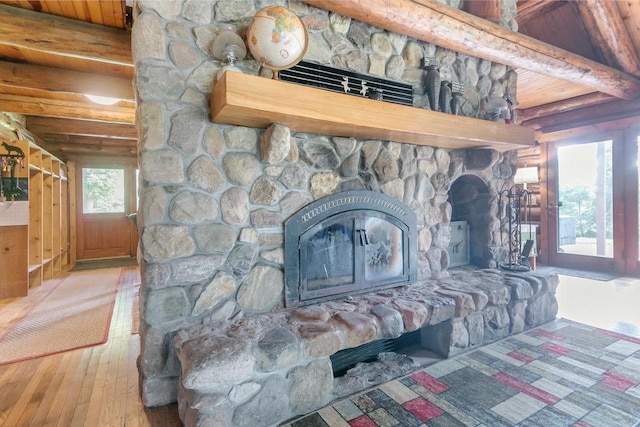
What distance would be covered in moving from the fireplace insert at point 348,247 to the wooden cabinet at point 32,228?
3707 mm

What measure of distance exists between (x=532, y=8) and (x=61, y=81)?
5555mm

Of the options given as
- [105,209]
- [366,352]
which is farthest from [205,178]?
[105,209]

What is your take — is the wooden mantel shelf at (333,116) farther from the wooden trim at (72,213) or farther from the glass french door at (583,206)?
the wooden trim at (72,213)

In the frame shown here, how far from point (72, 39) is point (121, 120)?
2.25 meters

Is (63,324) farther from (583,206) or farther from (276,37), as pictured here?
(583,206)

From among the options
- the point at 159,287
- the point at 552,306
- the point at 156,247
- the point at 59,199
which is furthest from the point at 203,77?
the point at 59,199

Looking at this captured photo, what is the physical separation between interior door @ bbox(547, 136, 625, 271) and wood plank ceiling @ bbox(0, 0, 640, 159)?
0.37m

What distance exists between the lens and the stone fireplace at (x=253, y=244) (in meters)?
1.55

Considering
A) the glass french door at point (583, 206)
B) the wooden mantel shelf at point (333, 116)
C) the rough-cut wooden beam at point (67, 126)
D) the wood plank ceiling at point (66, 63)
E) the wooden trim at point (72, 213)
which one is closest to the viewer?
the wooden mantel shelf at point (333, 116)

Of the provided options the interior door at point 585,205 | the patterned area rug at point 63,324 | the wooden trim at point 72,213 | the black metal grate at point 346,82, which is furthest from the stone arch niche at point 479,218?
the wooden trim at point 72,213

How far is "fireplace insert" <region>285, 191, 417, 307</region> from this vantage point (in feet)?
6.68

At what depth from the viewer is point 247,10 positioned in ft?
6.19

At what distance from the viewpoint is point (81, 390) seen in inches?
72.9

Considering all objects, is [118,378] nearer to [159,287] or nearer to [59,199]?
[159,287]
